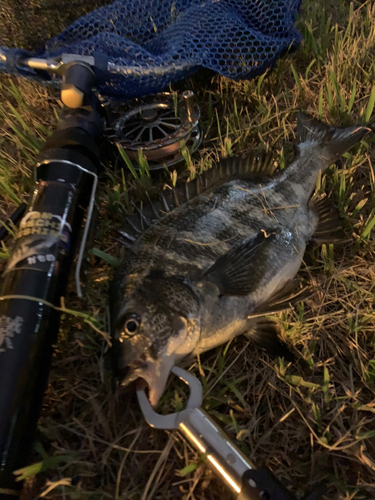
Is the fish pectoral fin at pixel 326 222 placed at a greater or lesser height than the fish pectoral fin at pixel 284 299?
greater

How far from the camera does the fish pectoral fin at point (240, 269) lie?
165 cm

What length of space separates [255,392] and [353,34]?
9.67 ft

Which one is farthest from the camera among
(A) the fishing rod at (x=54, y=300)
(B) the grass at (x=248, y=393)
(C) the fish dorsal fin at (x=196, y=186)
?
(C) the fish dorsal fin at (x=196, y=186)

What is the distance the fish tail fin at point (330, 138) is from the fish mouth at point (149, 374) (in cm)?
153

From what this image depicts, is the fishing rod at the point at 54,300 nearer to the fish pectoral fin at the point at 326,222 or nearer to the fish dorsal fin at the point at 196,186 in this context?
the fish dorsal fin at the point at 196,186

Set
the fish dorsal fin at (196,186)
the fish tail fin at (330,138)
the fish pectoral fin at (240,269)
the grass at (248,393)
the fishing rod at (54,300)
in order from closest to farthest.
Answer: the fishing rod at (54,300) < the grass at (248,393) < the fish pectoral fin at (240,269) < the fish dorsal fin at (196,186) < the fish tail fin at (330,138)

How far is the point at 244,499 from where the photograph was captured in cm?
115

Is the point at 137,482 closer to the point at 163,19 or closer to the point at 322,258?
the point at 322,258

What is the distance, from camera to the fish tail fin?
2.18m

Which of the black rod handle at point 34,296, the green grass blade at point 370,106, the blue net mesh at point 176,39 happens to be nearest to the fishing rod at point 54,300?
the black rod handle at point 34,296

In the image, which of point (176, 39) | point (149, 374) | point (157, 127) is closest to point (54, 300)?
point (149, 374)

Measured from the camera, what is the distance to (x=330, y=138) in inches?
86.7

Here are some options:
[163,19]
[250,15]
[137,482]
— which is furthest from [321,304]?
Answer: [163,19]

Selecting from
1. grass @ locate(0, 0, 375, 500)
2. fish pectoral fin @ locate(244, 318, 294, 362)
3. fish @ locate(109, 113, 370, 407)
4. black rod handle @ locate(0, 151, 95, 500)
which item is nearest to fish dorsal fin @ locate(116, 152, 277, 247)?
fish @ locate(109, 113, 370, 407)
